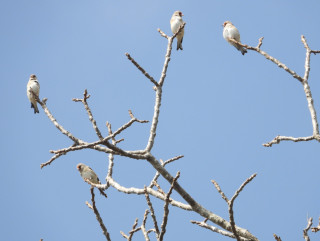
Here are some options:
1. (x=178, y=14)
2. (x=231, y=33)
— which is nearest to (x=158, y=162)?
(x=231, y=33)

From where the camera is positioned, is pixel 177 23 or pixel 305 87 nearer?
pixel 305 87

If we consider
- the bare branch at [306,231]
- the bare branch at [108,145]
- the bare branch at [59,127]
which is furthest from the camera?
the bare branch at [306,231]

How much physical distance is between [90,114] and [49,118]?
94 cm

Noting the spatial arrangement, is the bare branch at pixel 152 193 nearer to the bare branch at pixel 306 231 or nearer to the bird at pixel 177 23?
the bare branch at pixel 306 231

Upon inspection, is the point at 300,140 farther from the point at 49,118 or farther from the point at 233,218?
the point at 49,118

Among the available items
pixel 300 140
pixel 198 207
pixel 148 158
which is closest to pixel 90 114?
pixel 148 158

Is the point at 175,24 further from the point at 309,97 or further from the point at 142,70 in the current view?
the point at 142,70

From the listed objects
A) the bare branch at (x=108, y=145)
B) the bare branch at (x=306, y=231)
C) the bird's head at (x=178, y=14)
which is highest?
the bird's head at (x=178, y=14)

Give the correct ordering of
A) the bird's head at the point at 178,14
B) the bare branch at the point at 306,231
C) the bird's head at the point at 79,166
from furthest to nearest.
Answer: the bird's head at the point at 178,14 → the bird's head at the point at 79,166 → the bare branch at the point at 306,231

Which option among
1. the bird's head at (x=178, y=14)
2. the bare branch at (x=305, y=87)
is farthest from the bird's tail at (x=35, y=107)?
the bare branch at (x=305, y=87)

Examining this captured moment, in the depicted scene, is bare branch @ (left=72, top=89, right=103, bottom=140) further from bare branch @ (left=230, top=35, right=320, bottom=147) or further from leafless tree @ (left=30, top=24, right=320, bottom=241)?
bare branch @ (left=230, top=35, right=320, bottom=147)

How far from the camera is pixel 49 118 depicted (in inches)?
172

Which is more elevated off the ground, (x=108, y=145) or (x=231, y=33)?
(x=231, y=33)

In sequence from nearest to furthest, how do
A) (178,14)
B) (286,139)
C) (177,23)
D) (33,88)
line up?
(286,139) < (33,88) < (177,23) < (178,14)
